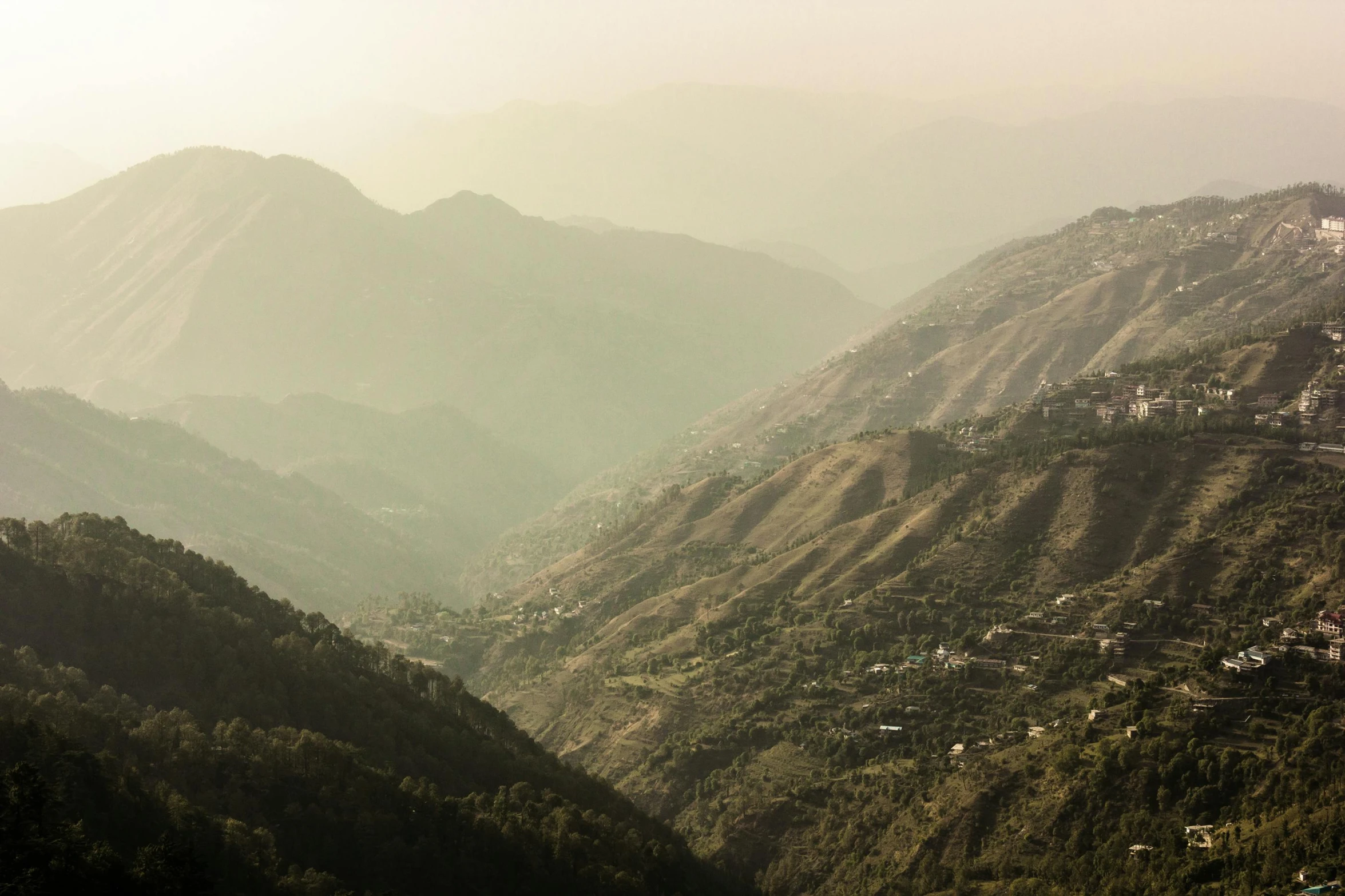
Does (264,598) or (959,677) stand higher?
(264,598)

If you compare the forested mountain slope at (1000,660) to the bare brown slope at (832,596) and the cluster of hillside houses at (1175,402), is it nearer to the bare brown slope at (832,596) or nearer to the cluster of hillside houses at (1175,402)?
the bare brown slope at (832,596)

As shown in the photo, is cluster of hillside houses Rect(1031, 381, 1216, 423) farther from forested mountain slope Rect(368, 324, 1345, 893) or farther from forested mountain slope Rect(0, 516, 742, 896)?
forested mountain slope Rect(0, 516, 742, 896)

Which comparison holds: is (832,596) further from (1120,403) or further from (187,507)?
(187,507)

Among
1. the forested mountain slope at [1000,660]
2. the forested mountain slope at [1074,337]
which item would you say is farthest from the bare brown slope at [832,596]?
the forested mountain slope at [1074,337]

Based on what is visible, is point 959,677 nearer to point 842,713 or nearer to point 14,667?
point 842,713

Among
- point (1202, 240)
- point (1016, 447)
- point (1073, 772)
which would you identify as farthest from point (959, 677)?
point (1202, 240)

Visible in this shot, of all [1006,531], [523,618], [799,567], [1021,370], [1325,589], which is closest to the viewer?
[1325,589]
